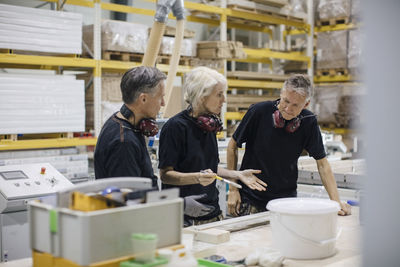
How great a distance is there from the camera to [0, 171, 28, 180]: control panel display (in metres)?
4.09

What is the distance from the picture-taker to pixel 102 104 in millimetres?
6863

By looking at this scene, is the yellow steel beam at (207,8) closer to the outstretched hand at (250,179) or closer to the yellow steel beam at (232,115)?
the yellow steel beam at (232,115)

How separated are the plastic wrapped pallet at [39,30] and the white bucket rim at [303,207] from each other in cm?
440

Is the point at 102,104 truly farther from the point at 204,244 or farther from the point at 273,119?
the point at 204,244

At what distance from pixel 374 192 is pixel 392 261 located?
169 mm

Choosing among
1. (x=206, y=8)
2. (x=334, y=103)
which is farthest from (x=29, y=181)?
(x=334, y=103)

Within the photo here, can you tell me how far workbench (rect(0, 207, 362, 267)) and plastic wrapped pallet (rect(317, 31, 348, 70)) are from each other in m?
6.97

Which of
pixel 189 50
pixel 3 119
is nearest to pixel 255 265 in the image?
pixel 3 119

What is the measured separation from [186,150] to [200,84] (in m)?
0.47

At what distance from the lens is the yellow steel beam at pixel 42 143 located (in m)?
5.86

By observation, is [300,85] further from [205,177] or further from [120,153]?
[120,153]

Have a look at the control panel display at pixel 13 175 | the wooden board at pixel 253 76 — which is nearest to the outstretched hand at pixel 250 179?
the control panel display at pixel 13 175

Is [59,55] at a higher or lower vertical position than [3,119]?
higher

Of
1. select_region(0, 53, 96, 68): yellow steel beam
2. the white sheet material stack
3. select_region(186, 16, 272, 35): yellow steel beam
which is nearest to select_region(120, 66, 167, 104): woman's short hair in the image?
the white sheet material stack
